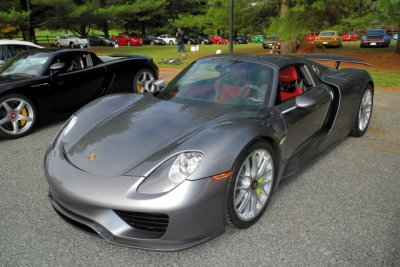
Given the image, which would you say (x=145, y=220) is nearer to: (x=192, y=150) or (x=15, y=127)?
(x=192, y=150)

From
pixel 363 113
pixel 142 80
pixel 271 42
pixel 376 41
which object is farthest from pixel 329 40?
pixel 363 113

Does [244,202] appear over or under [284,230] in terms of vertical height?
over

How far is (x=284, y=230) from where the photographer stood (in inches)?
108

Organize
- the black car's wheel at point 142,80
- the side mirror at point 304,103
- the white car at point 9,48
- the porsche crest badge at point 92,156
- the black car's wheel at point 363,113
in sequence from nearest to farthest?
the porsche crest badge at point 92,156, the side mirror at point 304,103, the black car's wheel at point 363,113, the black car's wheel at point 142,80, the white car at point 9,48

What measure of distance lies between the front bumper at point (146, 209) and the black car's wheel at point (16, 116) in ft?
10.8

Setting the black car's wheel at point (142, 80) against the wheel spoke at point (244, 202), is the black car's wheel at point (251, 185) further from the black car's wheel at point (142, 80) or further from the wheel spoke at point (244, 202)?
the black car's wheel at point (142, 80)

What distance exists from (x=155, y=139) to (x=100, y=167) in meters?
0.45

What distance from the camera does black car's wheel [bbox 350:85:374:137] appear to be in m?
4.78

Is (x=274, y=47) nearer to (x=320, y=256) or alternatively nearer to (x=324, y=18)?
(x=324, y=18)

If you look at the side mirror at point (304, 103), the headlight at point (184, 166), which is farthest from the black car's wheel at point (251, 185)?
the side mirror at point (304, 103)

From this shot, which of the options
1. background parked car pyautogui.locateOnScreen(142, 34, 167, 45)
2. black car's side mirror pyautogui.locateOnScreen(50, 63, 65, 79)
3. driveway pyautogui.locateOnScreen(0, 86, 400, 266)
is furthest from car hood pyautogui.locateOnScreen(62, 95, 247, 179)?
background parked car pyautogui.locateOnScreen(142, 34, 167, 45)

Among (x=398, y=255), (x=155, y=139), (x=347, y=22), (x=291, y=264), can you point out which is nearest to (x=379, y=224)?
(x=398, y=255)

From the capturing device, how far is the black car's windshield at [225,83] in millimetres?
3266

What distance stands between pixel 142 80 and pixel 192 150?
16.4ft
